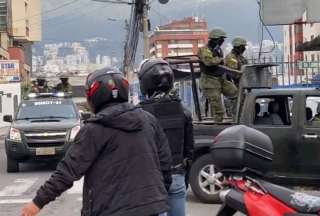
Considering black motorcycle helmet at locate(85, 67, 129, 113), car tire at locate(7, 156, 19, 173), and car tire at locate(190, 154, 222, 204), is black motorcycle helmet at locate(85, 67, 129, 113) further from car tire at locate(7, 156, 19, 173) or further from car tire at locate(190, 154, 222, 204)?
car tire at locate(7, 156, 19, 173)

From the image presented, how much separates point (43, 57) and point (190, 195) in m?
134

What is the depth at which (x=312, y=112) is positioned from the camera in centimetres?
937

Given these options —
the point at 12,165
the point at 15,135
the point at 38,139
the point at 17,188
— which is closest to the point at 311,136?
the point at 17,188

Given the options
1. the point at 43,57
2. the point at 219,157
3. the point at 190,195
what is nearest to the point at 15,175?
the point at 190,195

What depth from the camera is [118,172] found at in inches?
164

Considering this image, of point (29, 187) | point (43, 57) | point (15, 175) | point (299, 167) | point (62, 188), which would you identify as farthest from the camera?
point (43, 57)

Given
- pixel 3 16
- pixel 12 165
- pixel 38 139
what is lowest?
pixel 12 165

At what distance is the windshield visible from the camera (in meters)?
15.9

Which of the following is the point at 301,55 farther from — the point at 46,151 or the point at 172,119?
the point at 172,119

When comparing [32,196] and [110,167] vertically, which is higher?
[110,167]

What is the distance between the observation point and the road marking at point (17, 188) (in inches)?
465

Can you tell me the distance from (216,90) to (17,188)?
4.16 metres

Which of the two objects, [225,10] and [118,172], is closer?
[118,172]

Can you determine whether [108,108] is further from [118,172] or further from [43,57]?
[43,57]
